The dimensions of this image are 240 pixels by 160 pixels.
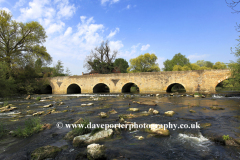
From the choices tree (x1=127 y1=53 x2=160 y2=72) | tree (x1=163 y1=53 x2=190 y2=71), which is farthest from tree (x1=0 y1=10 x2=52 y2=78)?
tree (x1=163 y1=53 x2=190 y2=71)

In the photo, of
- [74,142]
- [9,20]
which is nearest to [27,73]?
[9,20]

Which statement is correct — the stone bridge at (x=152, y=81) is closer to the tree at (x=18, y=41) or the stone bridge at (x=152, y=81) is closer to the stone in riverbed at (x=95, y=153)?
the tree at (x=18, y=41)

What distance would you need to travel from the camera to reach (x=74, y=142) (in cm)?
424

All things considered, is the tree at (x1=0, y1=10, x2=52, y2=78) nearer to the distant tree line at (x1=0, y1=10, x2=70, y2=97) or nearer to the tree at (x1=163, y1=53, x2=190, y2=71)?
the distant tree line at (x1=0, y1=10, x2=70, y2=97)

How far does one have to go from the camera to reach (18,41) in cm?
2484

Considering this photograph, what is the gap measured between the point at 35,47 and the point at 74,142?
90.9 feet

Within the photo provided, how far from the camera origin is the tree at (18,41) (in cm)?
2359

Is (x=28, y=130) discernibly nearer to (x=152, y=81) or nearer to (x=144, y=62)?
(x=152, y=81)

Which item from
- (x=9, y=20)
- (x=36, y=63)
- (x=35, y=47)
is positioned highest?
(x=9, y=20)

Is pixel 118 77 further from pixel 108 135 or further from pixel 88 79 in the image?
pixel 108 135

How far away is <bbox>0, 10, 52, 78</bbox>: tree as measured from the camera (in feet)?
77.4

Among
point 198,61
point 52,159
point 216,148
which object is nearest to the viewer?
point 52,159

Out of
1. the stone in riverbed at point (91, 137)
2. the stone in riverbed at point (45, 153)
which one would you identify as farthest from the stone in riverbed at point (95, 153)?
the stone in riverbed at point (45, 153)

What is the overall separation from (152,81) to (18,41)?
24801 millimetres
